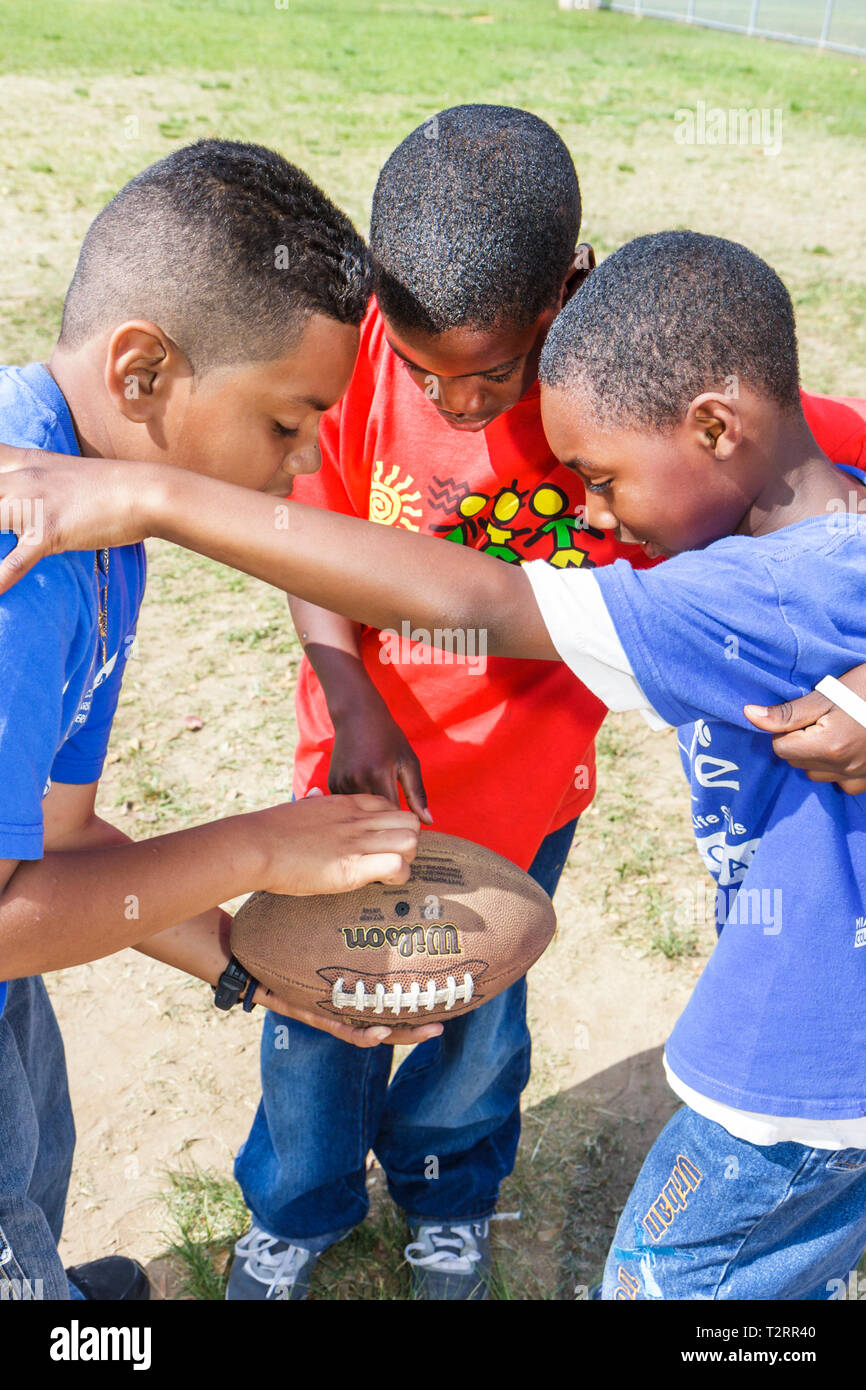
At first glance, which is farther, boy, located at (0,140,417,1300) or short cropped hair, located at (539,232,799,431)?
short cropped hair, located at (539,232,799,431)

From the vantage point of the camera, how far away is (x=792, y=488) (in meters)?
1.95

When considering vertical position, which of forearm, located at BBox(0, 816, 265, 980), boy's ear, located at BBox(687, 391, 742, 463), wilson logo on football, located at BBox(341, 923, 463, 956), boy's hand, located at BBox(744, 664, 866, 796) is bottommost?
wilson logo on football, located at BBox(341, 923, 463, 956)

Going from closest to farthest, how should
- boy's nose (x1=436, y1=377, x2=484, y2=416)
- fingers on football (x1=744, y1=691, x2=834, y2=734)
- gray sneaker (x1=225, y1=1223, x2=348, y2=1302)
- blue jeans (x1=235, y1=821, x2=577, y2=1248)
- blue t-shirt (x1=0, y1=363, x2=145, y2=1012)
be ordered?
blue t-shirt (x1=0, y1=363, x2=145, y2=1012) < fingers on football (x1=744, y1=691, x2=834, y2=734) < boy's nose (x1=436, y1=377, x2=484, y2=416) < blue jeans (x1=235, y1=821, x2=577, y2=1248) < gray sneaker (x1=225, y1=1223, x2=348, y2=1302)

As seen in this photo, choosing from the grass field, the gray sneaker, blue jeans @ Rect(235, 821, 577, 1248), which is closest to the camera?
blue jeans @ Rect(235, 821, 577, 1248)

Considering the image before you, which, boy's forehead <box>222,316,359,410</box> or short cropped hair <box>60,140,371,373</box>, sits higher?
short cropped hair <box>60,140,371,373</box>

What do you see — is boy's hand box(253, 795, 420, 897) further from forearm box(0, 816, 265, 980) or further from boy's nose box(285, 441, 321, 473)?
boy's nose box(285, 441, 321, 473)

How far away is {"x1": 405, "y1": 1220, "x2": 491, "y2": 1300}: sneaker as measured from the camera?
284 cm

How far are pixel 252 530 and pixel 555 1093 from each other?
230cm

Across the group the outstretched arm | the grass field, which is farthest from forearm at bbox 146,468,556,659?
the grass field

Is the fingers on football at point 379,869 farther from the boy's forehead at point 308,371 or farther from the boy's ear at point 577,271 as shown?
the boy's ear at point 577,271

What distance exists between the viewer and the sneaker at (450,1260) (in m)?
2.84

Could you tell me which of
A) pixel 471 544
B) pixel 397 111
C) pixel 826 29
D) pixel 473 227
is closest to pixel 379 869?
pixel 471 544

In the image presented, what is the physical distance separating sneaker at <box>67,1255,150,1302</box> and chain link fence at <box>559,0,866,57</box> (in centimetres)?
2893
